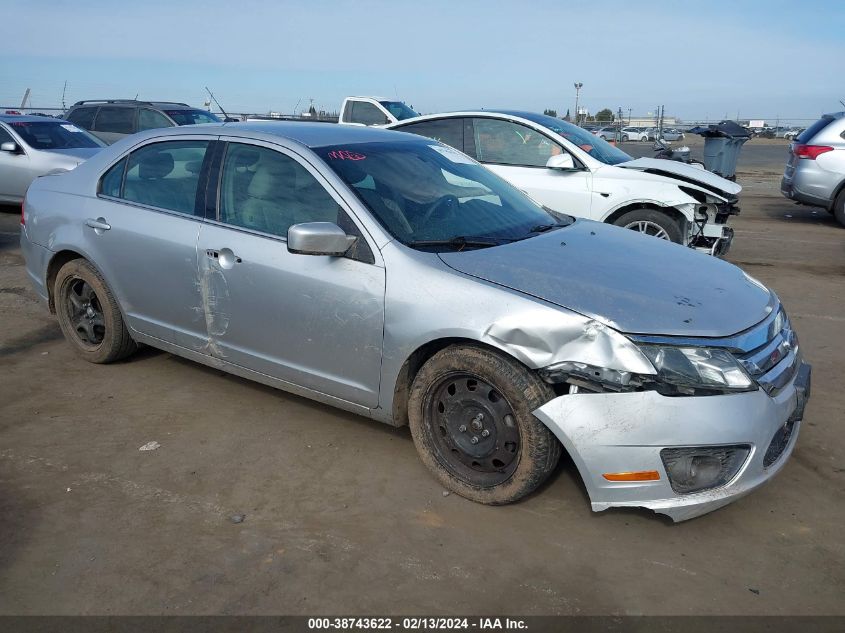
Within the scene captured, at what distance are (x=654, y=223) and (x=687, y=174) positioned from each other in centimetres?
64

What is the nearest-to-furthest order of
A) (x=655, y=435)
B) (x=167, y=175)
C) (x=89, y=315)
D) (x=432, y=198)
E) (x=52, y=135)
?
(x=655, y=435) → (x=432, y=198) → (x=167, y=175) → (x=89, y=315) → (x=52, y=135)

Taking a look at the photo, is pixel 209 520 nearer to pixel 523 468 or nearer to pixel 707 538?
pixel 523 468

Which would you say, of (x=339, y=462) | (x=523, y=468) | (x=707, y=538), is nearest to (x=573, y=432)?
(x=523, y=468)

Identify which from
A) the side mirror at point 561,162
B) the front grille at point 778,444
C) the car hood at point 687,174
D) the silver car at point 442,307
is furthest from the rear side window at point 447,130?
the front grille at point 778,444

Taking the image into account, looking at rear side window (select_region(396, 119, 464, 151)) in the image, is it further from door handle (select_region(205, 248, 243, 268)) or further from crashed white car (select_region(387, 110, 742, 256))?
door handle (select_region(205, 248, 243, 268))

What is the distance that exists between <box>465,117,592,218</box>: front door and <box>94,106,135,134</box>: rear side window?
9.00 m

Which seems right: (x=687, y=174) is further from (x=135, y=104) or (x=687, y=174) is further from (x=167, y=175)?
(x=135, y=104)

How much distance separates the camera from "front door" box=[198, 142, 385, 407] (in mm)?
3750

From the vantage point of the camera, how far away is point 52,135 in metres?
11.8

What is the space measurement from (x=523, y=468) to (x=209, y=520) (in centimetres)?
138

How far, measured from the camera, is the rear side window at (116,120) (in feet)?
49.1

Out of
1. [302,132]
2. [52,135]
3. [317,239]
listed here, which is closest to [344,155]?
[302,132]

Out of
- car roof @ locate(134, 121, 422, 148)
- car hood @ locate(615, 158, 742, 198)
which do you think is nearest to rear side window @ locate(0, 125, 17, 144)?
car roof @ locate(134, 121, 422, 148)

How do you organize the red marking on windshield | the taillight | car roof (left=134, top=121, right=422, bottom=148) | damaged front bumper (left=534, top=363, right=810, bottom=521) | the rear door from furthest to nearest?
the taillight, the rear door, car roof (left=134, top=121, right=422, bottom=148), the red marking on windshield, damaged front bumper (left=534, top=363, right=810, bottom=521)
